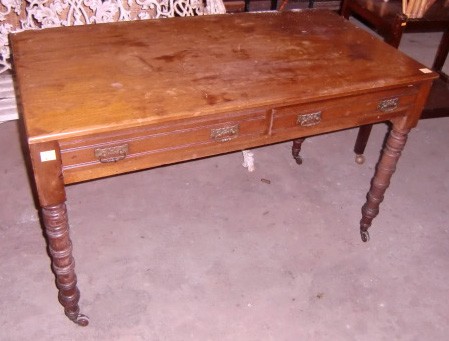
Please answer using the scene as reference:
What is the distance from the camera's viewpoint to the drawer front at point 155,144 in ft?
5.08

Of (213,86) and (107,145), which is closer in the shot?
(107,145)

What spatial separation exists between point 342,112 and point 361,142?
1.30m

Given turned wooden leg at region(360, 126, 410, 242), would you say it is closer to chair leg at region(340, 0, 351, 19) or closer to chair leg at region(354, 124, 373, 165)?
chair leg at region(354, 124, 373, 165)

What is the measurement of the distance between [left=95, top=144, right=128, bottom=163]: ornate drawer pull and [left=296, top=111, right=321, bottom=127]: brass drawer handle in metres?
0.70

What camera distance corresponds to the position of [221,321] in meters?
2.11

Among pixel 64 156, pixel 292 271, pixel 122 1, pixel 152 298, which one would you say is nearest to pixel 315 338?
pixel 292 271

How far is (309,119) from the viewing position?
1.88 metres

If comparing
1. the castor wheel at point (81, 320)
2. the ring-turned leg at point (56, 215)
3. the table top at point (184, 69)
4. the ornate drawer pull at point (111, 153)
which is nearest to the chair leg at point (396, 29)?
the table top at point (184, 69)

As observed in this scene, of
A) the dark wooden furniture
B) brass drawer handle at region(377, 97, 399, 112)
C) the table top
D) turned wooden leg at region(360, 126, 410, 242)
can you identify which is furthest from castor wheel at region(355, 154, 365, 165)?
brass drawer handle at region(377, 97, 399, 112)

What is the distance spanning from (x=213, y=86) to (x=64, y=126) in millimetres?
572

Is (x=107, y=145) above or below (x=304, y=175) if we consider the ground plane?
above

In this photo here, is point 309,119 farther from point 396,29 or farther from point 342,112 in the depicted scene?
point 396,29

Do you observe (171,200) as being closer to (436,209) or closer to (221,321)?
(221,321)

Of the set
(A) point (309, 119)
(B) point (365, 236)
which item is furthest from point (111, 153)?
(B) point (365, 236)
